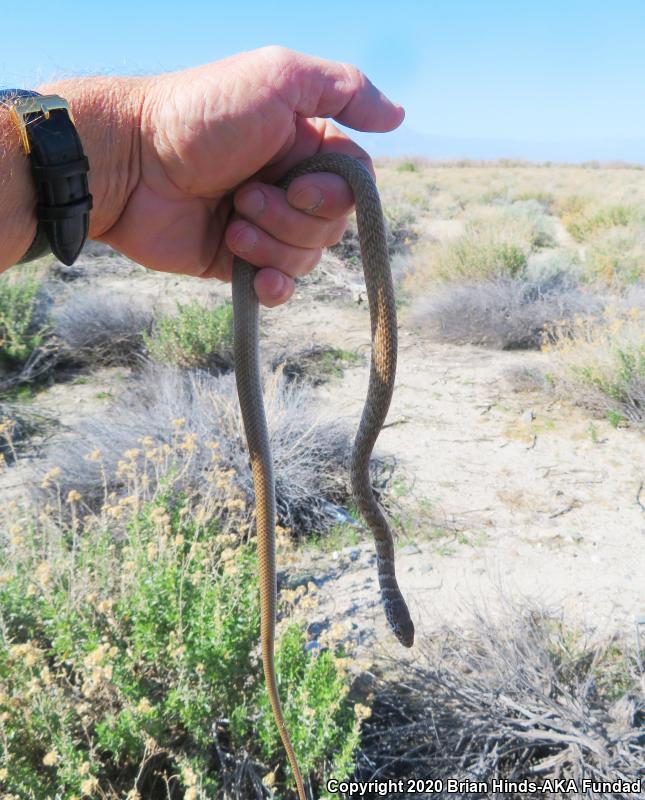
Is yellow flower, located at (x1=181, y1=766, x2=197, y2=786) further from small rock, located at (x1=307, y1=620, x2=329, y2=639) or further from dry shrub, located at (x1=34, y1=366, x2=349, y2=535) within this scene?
dry shrub, located at (x1=34, y1=366, x2=349, y2=535)

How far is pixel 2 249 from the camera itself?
5.84 ft

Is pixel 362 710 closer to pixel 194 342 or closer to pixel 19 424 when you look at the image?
pixel 19 424

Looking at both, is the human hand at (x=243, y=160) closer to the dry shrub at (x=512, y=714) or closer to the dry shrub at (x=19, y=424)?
the dry shrub at (x=512, y=714)

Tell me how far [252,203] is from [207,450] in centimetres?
299

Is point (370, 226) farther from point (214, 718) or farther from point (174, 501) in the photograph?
point (174, 501)

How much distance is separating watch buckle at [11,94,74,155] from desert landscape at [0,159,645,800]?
4.81 feet

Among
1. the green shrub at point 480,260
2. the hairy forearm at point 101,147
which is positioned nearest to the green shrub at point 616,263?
the green shrub at point 480,260

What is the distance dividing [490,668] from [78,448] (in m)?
3.35

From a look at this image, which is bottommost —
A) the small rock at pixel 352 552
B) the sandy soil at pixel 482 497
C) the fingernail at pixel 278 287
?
the small rock at pixel 352 552

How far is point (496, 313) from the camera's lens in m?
8.61

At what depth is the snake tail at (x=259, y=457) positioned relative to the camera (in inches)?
72.5

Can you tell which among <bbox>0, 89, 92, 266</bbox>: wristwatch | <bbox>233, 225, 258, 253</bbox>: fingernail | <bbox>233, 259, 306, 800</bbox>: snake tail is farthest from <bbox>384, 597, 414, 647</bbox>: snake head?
<bbox>0, 89, 92, 266</bbox>: wristwatch

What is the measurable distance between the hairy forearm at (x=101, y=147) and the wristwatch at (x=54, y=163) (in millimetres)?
49

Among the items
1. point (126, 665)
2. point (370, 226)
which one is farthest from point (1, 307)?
point (370, 226)
